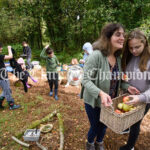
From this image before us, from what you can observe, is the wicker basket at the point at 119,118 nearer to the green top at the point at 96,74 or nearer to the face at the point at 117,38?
the green top at the point at 96,74

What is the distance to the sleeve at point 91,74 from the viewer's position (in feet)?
4.93

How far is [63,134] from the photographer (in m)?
2.67

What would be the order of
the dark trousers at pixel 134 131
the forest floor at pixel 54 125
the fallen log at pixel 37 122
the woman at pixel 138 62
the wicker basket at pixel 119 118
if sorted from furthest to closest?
1. the fallen log at pixel 37 122
2. the forest floor at pixel 54 125
3. the dark trousers at pixel 134 131
4. the woman at pixel 138 62
5. the wicker basket at pixel 119 118

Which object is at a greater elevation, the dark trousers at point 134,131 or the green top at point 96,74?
the green top at point 96,74

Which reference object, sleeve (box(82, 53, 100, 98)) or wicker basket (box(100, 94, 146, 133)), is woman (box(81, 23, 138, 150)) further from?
wicker basket (box(100, 94, 146, 133))

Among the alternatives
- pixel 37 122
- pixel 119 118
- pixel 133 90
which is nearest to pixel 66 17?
pixel 37 122

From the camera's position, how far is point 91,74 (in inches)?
61.5

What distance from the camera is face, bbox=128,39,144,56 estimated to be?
1.62 metres

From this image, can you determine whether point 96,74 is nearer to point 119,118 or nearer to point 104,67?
point 104,67

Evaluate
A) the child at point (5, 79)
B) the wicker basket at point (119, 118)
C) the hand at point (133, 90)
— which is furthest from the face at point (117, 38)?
the child at point (5, 79)

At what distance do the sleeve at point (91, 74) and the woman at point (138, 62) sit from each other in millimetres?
467

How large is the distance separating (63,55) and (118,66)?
362 inches

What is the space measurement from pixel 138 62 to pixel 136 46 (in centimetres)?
22

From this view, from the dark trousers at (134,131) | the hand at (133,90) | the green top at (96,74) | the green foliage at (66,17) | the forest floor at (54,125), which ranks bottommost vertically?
the forest floor at (54,125)
